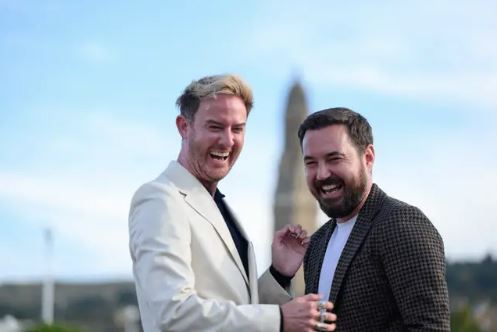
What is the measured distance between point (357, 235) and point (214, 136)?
0.67m

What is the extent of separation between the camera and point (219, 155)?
4.42 meters

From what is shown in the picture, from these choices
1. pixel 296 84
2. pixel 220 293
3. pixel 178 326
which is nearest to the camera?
pixel 178 326

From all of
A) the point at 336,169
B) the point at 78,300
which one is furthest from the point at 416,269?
the point at 78,300

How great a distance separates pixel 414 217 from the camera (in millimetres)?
4320

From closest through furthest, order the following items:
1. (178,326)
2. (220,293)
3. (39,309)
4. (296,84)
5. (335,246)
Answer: (178,326), (220,293), (335,246), (296,84), (39,309)

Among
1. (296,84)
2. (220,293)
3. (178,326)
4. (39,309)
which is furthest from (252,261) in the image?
(39,309)

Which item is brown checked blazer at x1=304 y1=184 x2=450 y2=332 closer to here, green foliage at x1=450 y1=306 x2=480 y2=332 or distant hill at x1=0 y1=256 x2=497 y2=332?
green foliage at x1=450 y1=306 x2=480 y2=332

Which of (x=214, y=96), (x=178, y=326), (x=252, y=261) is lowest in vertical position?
(x=178, y=326)

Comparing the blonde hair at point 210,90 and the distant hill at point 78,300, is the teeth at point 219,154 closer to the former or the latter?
the blonde hair at point 210,90

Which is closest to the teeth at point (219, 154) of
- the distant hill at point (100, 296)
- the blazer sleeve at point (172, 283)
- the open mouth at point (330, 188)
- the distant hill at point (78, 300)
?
the blazer sleeve at point (172, 283)

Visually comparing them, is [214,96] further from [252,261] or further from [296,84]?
[296,84]

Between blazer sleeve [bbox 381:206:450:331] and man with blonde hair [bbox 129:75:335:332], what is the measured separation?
28 centimetres

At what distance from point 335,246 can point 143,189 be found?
84 centimetres

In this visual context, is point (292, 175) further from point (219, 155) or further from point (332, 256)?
point (219, 155)
